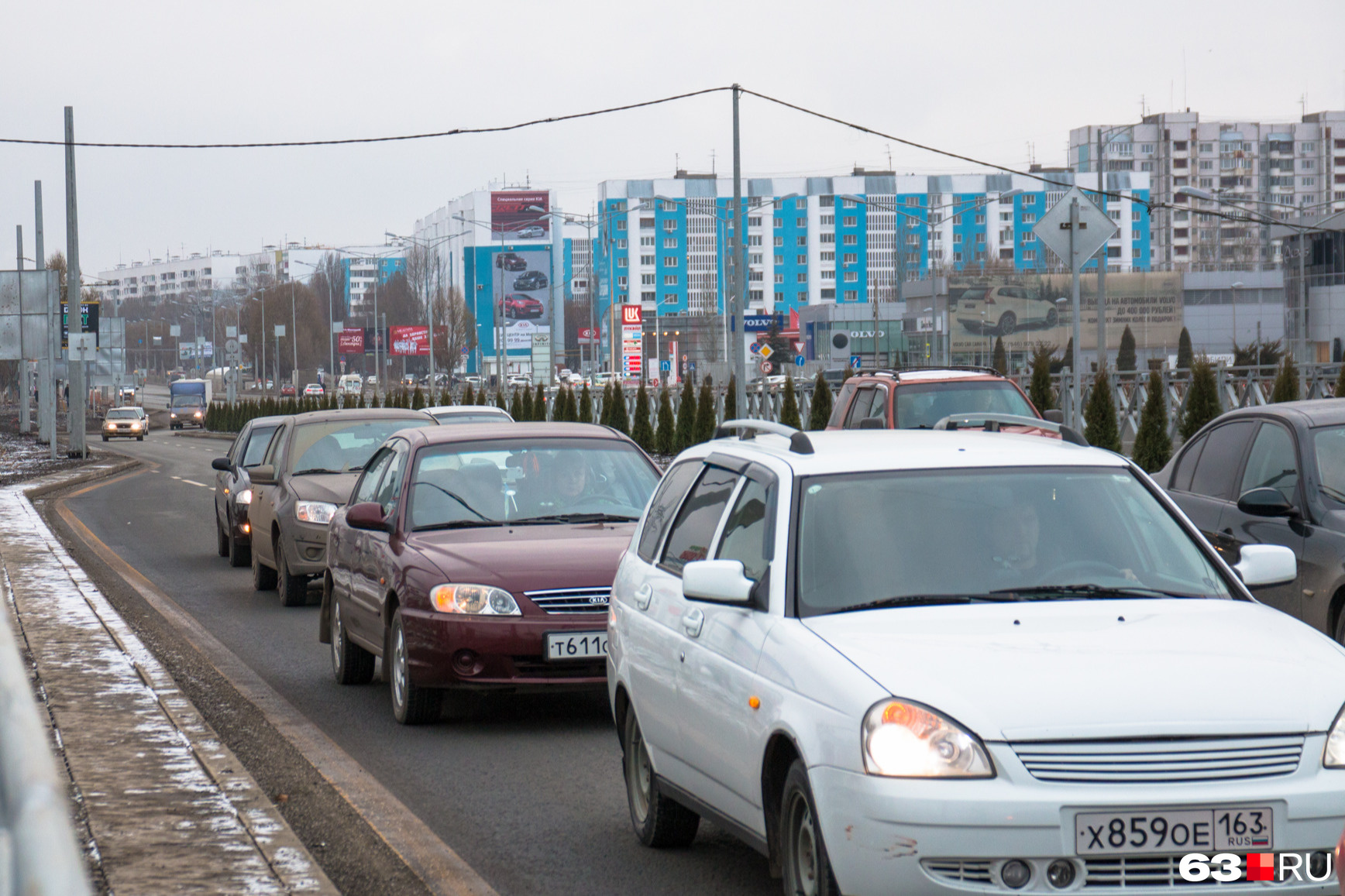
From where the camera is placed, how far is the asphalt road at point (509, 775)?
566 centimetres

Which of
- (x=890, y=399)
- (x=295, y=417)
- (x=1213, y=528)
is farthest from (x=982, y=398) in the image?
(x=1213, y=528)

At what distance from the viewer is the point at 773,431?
6.14 meters

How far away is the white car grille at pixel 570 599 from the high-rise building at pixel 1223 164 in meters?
189

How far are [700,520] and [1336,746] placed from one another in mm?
2367

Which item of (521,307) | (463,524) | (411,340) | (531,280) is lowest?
(463,524)

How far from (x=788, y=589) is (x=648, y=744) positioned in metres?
1.10

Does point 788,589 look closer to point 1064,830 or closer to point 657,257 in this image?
point 1064,830

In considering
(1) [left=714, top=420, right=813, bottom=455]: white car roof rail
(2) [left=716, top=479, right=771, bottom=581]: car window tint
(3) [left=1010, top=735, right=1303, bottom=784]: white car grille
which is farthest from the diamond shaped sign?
(3) [left=1010, top=735, right=1303, bottom=784]: white car grille

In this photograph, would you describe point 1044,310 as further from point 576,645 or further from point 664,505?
point 664,505

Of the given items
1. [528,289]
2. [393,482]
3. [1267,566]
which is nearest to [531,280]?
[528,289]

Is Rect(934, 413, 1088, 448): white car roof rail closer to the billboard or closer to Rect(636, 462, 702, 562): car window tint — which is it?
Rect(636, 462, 702, 562): car window tint

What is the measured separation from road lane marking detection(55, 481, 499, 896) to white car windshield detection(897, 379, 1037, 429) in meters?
7.69

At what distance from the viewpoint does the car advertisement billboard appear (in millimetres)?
167750

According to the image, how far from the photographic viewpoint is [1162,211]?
196750 millimetres
